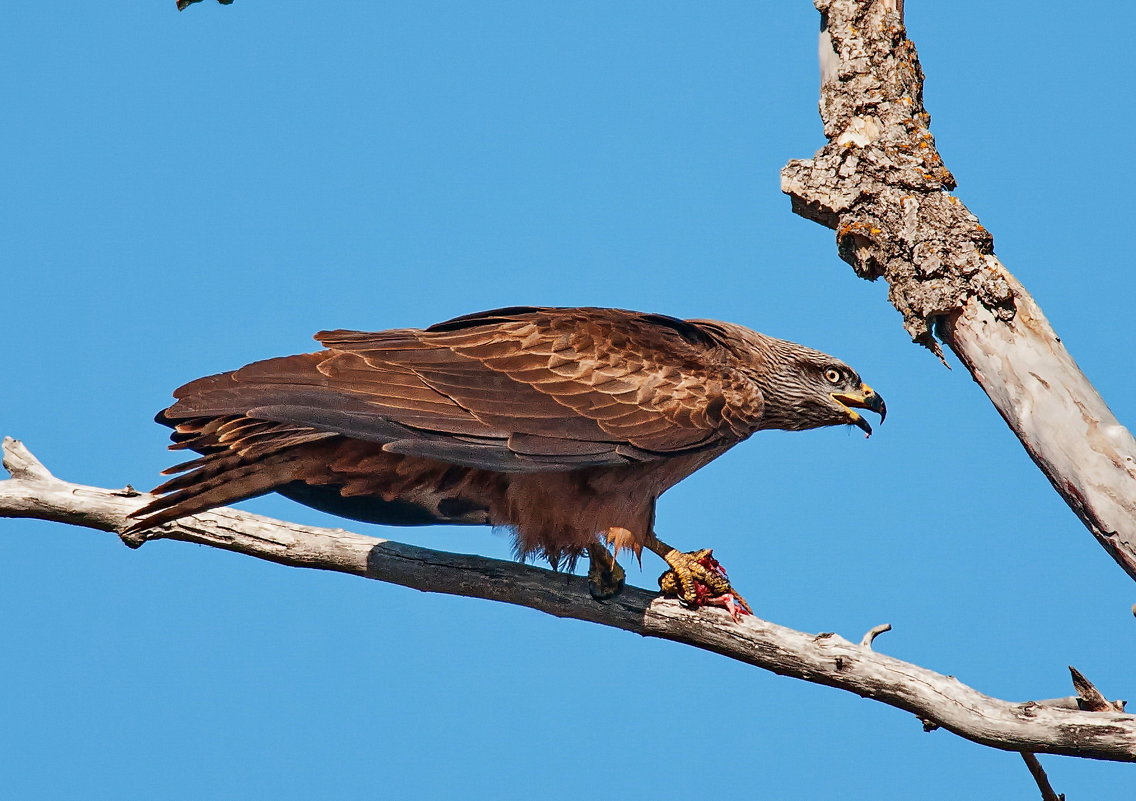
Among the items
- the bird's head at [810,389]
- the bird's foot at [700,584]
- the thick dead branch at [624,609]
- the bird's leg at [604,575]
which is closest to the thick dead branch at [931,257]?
the bird's head at [810,389]

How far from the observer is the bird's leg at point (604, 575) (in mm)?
5801

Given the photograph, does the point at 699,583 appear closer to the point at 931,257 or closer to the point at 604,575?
the point at 604,575

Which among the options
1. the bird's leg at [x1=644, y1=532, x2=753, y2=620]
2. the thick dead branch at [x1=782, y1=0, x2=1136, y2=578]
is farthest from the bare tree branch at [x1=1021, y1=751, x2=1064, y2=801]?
the bird's leg at [x1=644, y1=532, x2=753, y2=620]

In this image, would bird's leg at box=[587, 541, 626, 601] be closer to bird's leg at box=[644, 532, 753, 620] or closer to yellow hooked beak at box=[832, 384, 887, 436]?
bird's leg at box=[644, 532, 753, 620]

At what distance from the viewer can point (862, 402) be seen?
6.49m

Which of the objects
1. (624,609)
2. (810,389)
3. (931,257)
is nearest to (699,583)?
(624,609)

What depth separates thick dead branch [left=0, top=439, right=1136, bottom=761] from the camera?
15.8ft

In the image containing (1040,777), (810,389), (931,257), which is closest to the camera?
(1040,777)

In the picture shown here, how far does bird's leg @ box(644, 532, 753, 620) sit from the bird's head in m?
1.10

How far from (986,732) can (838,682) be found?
27.3 inches

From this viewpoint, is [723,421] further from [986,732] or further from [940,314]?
[986,732]

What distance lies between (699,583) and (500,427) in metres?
1.36

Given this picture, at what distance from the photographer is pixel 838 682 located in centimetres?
525

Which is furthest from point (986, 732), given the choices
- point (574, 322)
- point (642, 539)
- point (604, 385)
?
point (574, 322)
